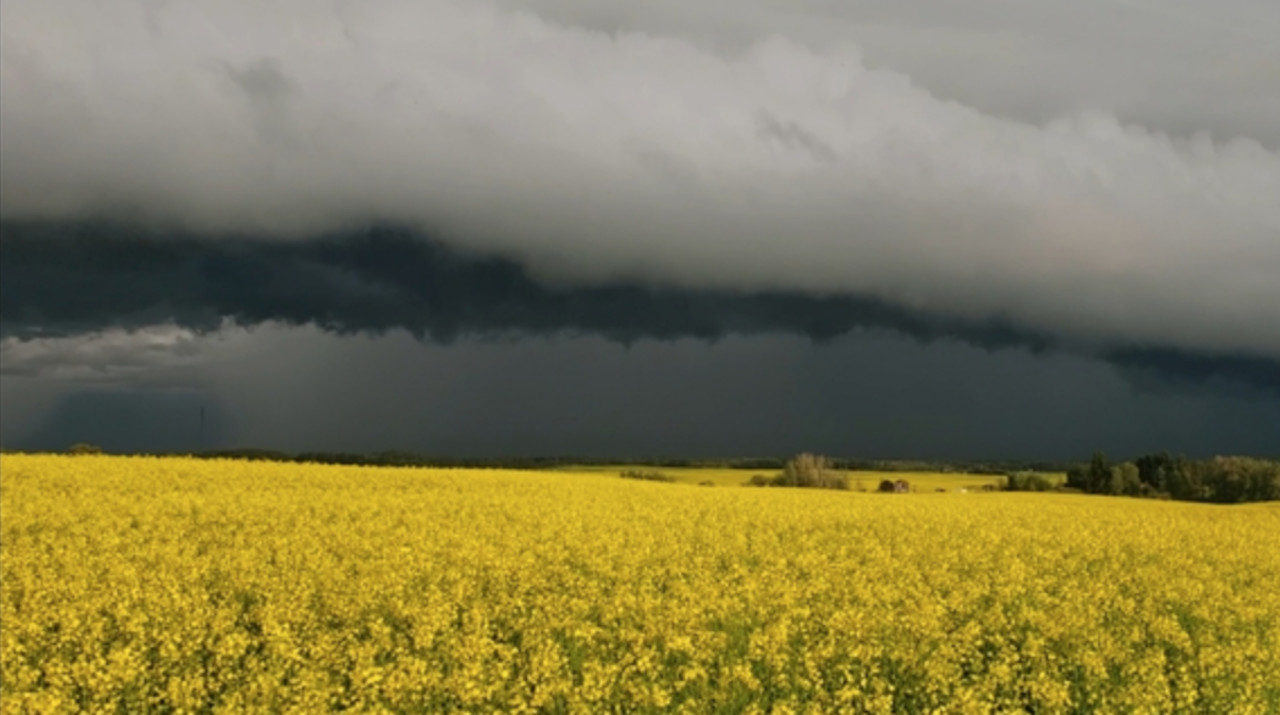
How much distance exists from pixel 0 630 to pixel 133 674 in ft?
11.7

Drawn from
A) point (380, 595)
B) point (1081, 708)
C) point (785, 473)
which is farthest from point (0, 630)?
point (785, 473)

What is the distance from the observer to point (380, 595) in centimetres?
1552

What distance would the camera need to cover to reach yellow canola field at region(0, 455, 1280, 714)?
426 inches

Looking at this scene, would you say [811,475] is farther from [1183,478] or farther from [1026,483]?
[1183,478]

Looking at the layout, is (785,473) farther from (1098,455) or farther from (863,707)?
(863,707)

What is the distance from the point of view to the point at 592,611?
590 inches

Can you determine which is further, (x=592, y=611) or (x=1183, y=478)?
(x=1183, y=478)

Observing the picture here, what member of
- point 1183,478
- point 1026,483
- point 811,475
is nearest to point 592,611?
point 811,475

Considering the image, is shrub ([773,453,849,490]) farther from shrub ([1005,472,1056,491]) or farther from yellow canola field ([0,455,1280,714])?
yellow canola field ([0,455,1280,714])

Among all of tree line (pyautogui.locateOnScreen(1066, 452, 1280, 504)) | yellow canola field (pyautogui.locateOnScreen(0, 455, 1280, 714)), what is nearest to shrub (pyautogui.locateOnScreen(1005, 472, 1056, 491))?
tree line (pyautogui.locateOnScreen(1066, 452, 1280, 504))

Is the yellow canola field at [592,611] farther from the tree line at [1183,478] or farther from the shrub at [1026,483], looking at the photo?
the tree line at [1183,478]

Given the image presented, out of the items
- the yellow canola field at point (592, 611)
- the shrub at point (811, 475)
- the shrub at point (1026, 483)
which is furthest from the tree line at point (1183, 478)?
the yellow canola field at point (592, 611)

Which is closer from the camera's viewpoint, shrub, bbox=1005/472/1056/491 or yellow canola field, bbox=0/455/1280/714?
yellow canola field, bbox=0/455/1280/714

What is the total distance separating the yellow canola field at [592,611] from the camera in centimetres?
1083
